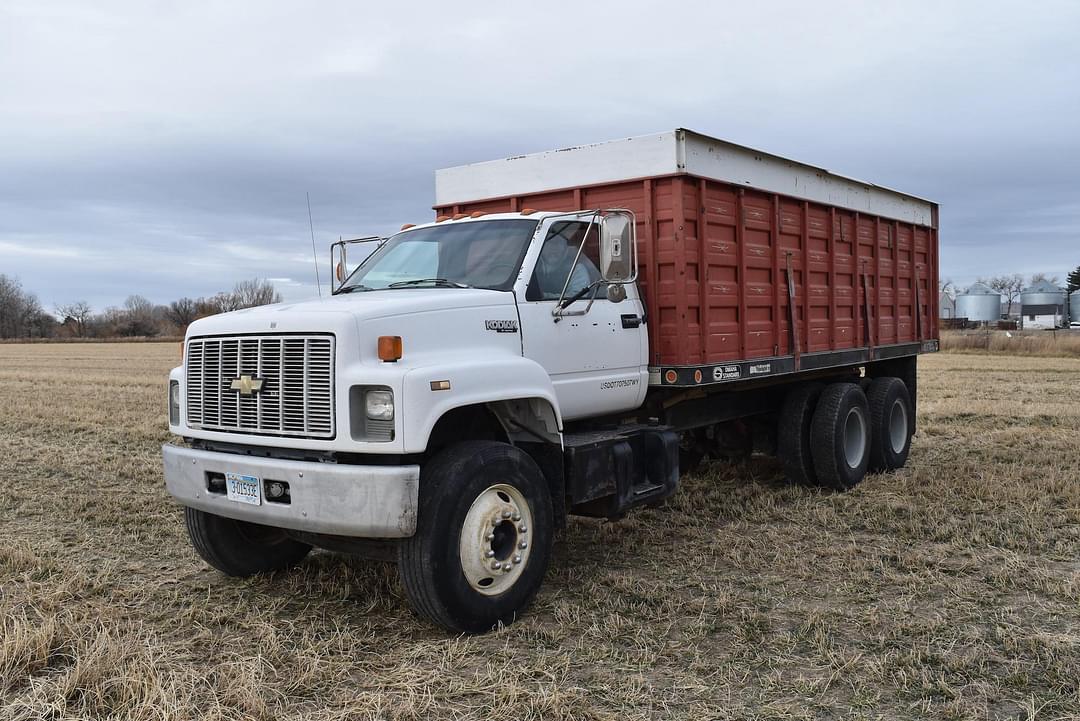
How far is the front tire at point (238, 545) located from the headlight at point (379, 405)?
1.48 metres

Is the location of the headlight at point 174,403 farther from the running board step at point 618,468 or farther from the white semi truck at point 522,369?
the running board step at point 618,468

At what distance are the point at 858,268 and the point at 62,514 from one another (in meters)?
7.68

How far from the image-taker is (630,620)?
195 inches

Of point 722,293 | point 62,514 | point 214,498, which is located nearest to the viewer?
point 214,498

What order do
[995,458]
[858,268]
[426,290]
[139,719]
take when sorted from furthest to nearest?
[995,458] < [858,268] < [426,290] < [139,719]

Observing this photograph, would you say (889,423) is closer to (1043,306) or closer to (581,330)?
(581,330)

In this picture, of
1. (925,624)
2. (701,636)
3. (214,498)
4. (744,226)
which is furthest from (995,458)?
(214,498)

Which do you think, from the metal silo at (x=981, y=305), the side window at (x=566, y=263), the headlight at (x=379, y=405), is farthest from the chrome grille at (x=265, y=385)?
the metal silo at (x=981, y=305)

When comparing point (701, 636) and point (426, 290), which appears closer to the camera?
point (701, 636)

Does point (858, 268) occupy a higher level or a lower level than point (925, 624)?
higher

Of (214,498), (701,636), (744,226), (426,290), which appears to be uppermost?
(744,226)

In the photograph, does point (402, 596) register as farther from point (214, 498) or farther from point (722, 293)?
point (722, 293)

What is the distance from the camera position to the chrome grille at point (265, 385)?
460 cm

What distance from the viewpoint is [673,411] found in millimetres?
7207
